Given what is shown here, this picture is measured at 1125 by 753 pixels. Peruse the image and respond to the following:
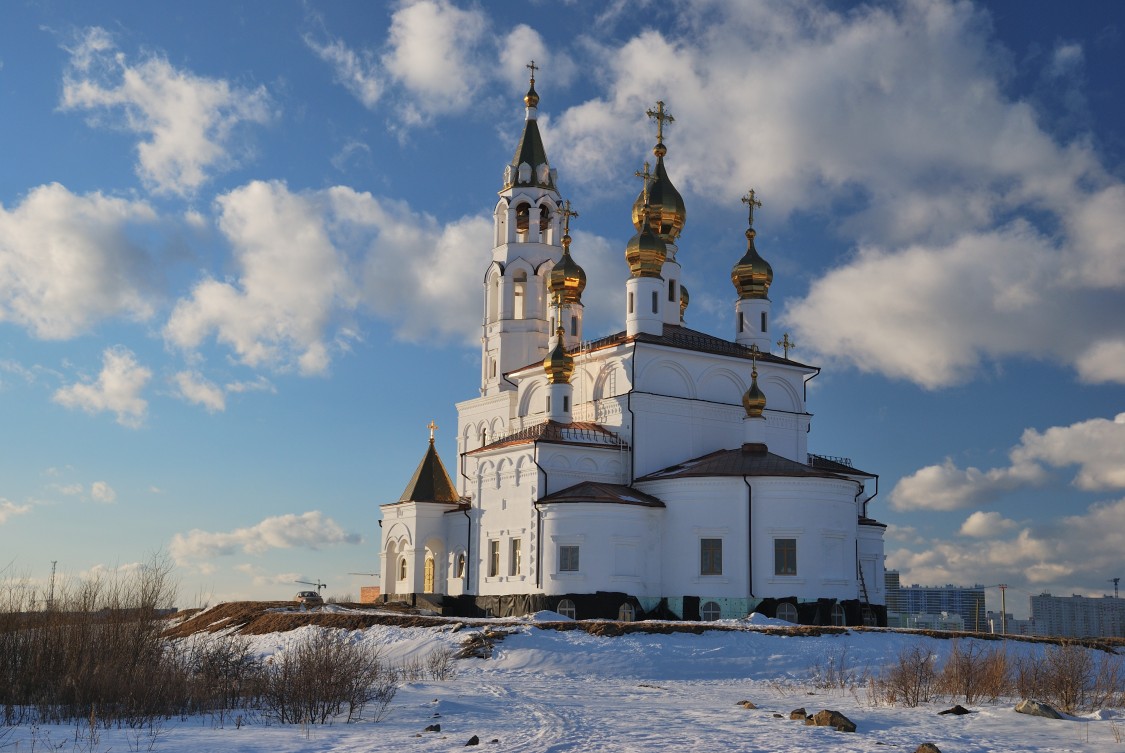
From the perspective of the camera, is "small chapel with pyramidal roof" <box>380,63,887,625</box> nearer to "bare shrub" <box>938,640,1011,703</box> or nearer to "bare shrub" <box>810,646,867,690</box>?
"bare shrub" <box>810,646,867,690</box>

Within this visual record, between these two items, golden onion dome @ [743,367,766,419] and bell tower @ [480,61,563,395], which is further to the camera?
bell tower @ [480,61,563,395]

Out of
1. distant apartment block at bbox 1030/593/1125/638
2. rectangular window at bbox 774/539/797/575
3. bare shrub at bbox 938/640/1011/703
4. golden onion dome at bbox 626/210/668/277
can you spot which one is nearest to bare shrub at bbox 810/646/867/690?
bare shrub at bbox 938/640/1011/703

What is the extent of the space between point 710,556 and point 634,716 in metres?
17.8

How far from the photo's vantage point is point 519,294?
43.8 meters

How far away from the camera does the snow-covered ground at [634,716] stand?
1278 cm

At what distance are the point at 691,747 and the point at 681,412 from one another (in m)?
23.8

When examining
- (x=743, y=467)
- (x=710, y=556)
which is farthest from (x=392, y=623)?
(x=743, y=467)

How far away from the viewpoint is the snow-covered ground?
1278cm

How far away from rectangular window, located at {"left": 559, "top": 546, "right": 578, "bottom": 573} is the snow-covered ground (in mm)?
8985

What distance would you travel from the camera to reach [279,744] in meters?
12.7

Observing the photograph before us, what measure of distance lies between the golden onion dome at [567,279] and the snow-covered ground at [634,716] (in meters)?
18.2

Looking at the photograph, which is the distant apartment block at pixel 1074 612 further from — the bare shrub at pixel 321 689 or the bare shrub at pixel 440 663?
the bare shrub at pixel 321 689

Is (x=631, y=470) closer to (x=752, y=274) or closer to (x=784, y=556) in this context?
(x=784, y=556)

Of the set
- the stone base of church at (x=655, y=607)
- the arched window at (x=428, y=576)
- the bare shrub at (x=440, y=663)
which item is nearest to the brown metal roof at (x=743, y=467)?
the stone base of church at (x=655, y=607)
